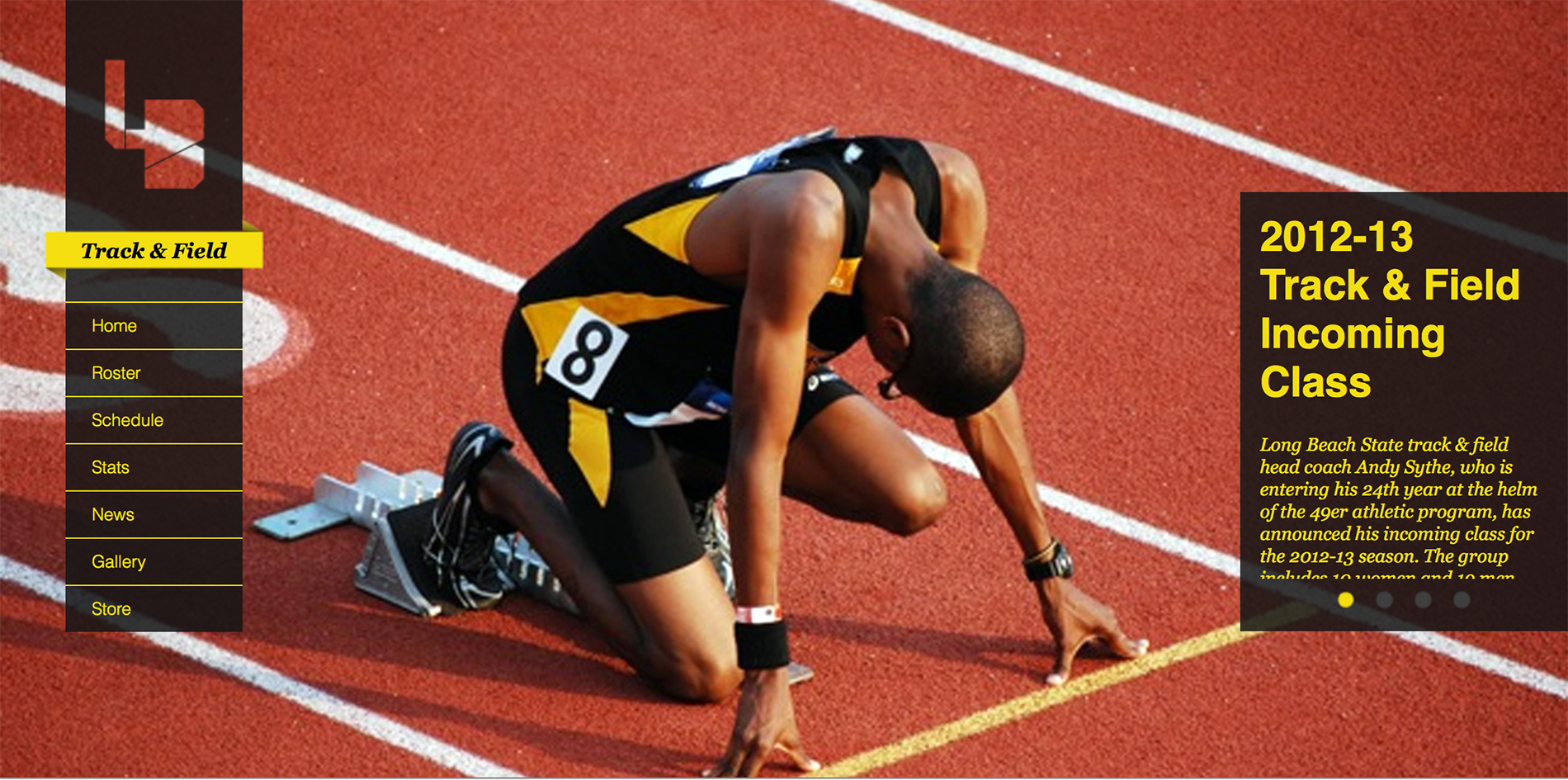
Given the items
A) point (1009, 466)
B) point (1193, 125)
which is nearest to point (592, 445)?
point (1009, 466)

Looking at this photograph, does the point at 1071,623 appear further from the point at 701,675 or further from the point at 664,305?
the point at 664,305

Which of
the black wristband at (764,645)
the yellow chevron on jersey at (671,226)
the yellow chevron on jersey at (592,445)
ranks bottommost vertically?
the black wristband at (764,645)

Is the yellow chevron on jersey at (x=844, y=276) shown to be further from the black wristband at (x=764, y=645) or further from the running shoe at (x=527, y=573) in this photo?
the running shoe at (x=527, y=573)

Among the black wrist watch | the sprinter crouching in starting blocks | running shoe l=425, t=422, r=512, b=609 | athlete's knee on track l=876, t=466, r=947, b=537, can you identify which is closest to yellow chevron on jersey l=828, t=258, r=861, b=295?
the sprinter crouching in starting blocks

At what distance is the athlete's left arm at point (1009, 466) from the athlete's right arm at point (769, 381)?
53cm

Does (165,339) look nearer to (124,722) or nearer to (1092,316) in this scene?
(124,722)

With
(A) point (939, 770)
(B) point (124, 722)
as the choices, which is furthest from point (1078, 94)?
(B) point (124, 722)

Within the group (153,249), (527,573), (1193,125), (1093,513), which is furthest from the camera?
(1193,125)

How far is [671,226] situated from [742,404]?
68cm

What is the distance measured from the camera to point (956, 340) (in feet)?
18.6

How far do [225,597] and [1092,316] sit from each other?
3.13 m

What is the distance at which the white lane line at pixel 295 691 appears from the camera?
241 inches

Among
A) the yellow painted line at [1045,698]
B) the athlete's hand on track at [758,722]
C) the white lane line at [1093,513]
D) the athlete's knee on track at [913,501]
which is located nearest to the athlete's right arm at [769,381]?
the athlete's hand on track at [758,722]

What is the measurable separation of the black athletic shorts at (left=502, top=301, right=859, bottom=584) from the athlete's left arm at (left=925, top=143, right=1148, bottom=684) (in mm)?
654
